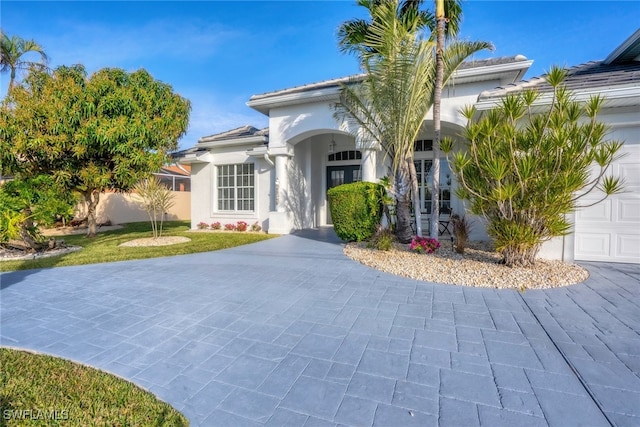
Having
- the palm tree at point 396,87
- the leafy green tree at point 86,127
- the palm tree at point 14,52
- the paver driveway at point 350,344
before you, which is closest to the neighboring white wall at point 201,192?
the leafy green tree at point 86,127

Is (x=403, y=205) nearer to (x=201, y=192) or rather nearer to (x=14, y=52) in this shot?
(x=201, y=192)

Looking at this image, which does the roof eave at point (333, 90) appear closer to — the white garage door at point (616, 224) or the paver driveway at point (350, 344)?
the white garage door at point (616, 224)

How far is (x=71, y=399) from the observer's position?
2.54 m

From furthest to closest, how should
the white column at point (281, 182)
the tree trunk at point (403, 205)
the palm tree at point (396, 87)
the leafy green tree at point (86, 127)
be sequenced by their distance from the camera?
the white column at point (281, 182) → the leafy green tree at point (86, 127) → the tree trunk at point (403, 205) → the palm tree at point (396, 87)

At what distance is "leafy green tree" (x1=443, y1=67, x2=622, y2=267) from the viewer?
17.5ft

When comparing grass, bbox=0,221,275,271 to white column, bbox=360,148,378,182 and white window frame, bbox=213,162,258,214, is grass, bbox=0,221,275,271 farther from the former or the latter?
white column, bbox=360,148,378,182

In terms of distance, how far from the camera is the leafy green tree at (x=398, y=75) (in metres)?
7.55

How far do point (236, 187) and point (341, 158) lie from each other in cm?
544

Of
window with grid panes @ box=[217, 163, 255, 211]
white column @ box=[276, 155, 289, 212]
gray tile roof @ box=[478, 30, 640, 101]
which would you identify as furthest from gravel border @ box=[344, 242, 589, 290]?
window with grid panes @ box=[217, 163, 255, 211]

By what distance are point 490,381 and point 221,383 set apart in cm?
242

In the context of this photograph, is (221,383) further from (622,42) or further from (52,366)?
(622,42)

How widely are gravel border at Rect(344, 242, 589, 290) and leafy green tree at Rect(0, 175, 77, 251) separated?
8955 mm

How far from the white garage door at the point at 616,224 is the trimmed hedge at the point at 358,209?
4.94m

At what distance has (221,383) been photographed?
269 centimetres
